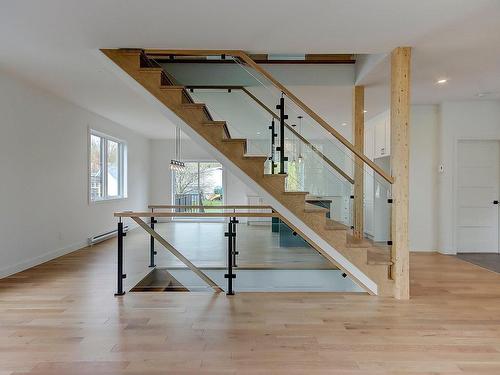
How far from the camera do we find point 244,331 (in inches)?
121

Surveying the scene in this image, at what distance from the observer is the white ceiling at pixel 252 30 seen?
3.03 metres

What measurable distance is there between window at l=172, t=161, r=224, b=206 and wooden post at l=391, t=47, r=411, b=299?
791cm

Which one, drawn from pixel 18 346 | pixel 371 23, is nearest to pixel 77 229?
pixel 18 346

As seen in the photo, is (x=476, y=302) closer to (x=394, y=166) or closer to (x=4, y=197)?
(x=394, y=166)

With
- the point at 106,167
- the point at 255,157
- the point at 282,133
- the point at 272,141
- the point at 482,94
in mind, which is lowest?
the point at 255,157

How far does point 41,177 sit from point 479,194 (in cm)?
777

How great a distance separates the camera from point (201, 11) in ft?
10.3

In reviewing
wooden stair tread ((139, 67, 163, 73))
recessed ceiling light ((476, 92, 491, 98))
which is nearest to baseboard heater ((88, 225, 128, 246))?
wooden stair tread ((139, 67, 163, 73))

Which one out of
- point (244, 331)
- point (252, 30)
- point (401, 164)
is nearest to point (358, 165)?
point (401, 164)

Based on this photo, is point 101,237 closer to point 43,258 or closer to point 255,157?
point 43,258

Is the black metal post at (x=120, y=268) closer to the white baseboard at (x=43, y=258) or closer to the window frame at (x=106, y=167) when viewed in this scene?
the white baseboard at (x=43, y=258)

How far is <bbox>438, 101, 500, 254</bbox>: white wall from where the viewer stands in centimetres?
640

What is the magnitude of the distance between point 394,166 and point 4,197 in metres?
5.10

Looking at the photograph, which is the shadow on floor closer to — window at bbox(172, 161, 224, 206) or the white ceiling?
the white ceiling
